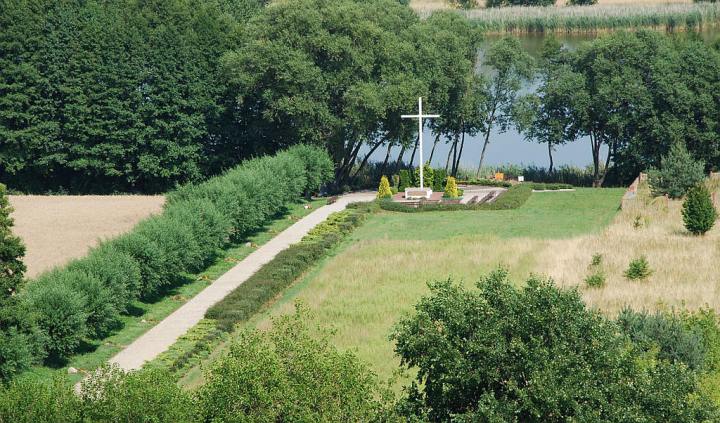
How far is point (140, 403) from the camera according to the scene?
84.2 feet

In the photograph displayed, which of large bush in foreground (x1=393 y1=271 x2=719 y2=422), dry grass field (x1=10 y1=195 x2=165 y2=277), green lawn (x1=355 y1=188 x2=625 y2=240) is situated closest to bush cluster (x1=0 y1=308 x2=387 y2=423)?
large bush in foreground (x1=393 y1=271 x2=719 y2=422)

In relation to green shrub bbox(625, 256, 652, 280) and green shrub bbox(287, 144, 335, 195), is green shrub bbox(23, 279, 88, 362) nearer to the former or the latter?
green shrub bbox(625, 256, 652, 280)

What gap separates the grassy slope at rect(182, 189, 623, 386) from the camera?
1587 inches

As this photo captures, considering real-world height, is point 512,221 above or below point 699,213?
below

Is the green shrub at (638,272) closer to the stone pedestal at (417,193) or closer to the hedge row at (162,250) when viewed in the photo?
the hedge row at (162,250)

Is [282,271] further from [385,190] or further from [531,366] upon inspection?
[531,366]

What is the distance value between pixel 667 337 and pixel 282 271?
18.4m

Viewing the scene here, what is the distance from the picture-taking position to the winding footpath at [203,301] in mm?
38438

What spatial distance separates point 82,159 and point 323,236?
70.6ft

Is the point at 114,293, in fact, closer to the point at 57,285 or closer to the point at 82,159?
the point at 57,285

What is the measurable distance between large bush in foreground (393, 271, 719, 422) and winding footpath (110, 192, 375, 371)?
11.2 meters

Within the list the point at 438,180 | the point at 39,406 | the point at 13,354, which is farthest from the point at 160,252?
the point at 438,180

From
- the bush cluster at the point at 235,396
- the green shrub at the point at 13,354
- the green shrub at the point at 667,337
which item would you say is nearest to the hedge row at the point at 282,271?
the green shrub at the point at 13,354

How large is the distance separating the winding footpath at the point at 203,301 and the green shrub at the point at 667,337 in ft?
41.9
